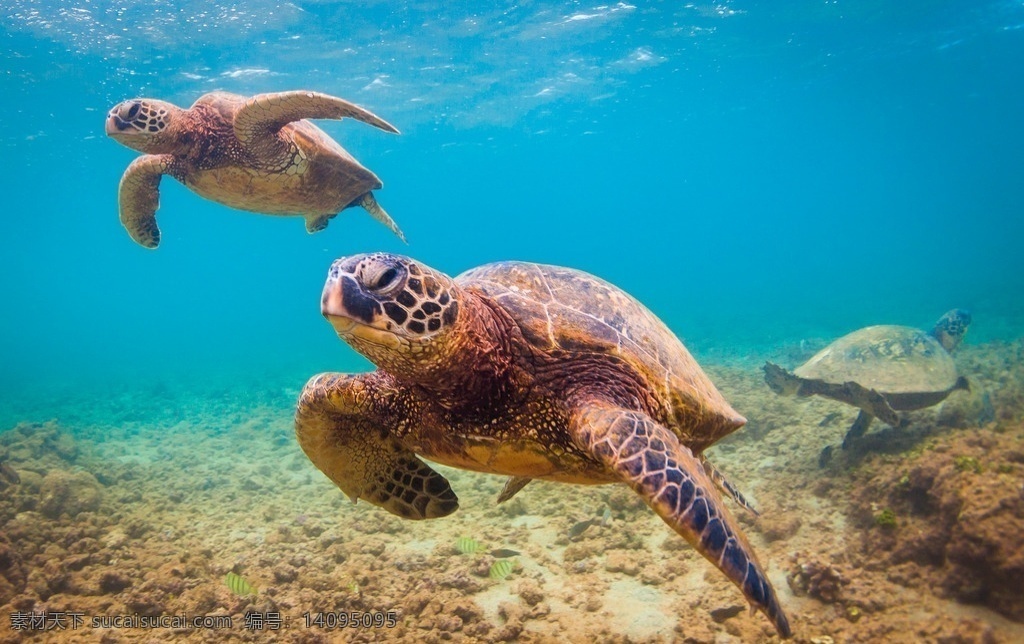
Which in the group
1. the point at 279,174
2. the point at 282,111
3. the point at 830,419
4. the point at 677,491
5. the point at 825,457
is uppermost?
the point at 282,111

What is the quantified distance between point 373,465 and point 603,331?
72.3 inches

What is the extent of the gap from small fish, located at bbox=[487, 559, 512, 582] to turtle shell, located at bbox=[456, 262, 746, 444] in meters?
1.89

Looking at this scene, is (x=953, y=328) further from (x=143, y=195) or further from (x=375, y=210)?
(x=143, y=195)

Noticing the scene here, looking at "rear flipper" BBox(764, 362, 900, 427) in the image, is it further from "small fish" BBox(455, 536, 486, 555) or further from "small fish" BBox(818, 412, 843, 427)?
"small fish" BBox(455, 536, 486, 555)

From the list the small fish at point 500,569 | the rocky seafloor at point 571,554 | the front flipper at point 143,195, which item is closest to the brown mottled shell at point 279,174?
the front flipper at point 143,195

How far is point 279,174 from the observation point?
267 inches

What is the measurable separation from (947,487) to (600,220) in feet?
515

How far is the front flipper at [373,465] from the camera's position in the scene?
11.5 ft

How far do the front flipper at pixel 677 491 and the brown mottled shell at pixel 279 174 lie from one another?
5.61 metres

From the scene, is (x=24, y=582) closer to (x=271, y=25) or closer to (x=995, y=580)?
(x=995, y=580)

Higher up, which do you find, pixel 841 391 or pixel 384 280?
pixel 384 280

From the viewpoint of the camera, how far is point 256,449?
1041cm

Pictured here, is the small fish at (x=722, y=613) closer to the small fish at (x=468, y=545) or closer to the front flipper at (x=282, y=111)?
the small fish at (x=468, y=545)

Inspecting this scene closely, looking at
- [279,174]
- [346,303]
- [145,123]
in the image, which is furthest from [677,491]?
[145,123]
